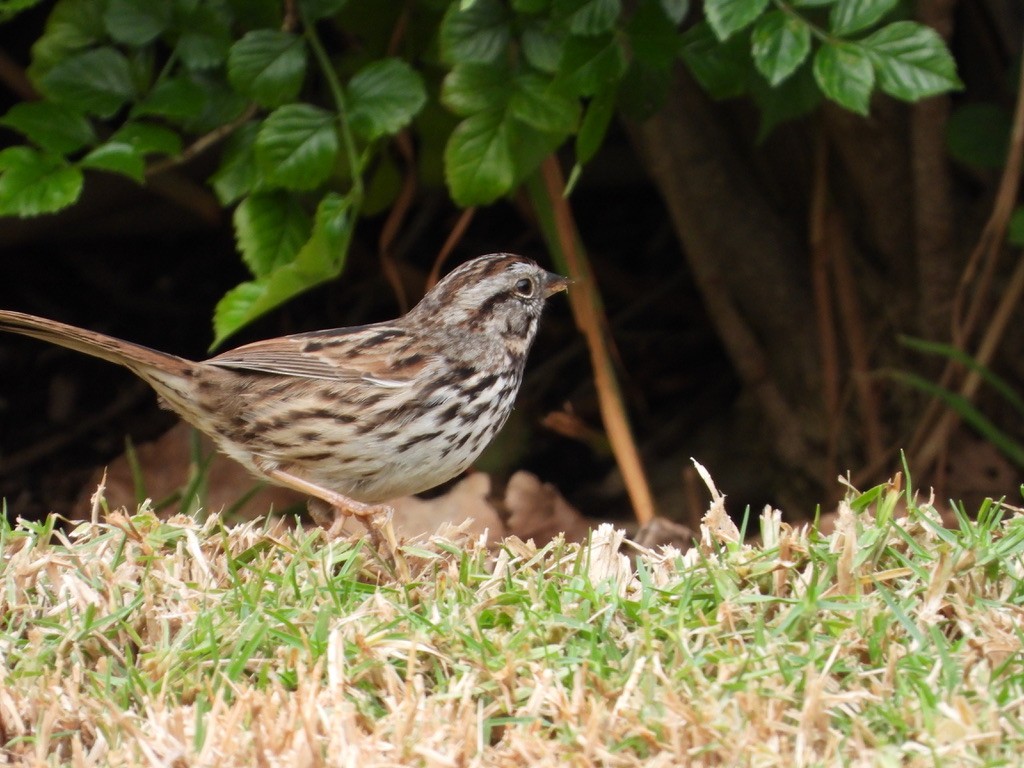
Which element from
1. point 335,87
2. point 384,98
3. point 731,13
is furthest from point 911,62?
point 335,87

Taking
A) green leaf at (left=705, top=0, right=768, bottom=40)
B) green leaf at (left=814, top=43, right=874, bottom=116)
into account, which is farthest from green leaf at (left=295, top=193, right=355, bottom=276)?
green leaf at (left=814, top=43, right=874, bottom=116)

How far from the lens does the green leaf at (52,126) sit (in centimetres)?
452

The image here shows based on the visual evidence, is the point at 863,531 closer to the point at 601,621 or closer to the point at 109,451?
the point at 601,621

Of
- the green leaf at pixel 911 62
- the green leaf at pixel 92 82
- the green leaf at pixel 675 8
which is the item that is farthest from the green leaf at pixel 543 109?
the green leaf at pixel 92 82

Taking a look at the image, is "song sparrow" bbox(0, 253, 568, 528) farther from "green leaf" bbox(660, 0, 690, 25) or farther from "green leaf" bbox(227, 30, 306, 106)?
"green leaf" bbox(660, 0, 690, 25)

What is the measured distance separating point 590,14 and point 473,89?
1.56 ft

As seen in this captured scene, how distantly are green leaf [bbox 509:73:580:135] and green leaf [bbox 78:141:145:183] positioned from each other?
1158 millimetres

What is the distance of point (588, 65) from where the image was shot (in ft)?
14.3

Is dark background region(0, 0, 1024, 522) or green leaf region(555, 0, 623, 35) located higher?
A: green leaf region(555, 0, 623, 35)

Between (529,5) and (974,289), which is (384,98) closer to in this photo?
(529,5)

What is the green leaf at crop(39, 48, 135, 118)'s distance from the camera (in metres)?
4.65

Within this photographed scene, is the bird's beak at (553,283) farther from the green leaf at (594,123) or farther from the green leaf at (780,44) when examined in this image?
the green leaf at (780,44)

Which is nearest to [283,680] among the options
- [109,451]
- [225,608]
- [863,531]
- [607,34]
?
[225,608]

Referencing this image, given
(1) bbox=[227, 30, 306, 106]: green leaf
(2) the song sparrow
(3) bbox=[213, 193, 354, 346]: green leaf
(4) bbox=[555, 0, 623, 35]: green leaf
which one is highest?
(1) bbox=[227, 30, 306, 106]: green leaf
